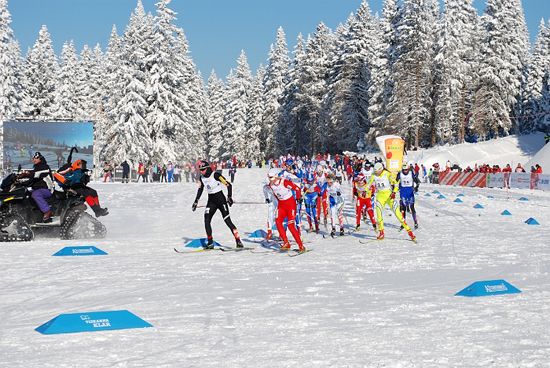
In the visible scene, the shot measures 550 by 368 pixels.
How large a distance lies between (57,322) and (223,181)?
689 cm

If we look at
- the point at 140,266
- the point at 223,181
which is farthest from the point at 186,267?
the point at 223,181

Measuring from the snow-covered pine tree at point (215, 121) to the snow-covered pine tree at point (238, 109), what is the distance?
5898 millimetres

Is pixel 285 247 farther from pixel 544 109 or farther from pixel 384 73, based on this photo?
pixel 544 109

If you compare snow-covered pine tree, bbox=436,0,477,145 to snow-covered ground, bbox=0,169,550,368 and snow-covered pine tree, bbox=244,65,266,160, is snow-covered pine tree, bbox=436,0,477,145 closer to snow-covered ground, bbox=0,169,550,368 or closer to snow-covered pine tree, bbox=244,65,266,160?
snow-covered pine tree, bbox=244,65,266,160

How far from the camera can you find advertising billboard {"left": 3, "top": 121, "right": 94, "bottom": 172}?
42469 mm

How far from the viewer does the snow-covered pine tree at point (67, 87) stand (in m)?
67.0

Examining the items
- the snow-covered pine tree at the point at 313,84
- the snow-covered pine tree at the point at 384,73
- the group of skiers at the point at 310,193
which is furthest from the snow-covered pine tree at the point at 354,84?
the group of skiers at the point at 310,193

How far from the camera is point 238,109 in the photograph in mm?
87812

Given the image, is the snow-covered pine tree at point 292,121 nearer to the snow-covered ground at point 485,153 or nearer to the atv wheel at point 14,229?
the snow-covered ground at point 485,153

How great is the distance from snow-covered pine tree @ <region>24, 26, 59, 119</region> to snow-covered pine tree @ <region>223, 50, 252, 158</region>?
25.6m

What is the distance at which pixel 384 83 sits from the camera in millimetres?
63219

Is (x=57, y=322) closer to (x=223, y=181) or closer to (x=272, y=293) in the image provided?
(x=272, y=293)

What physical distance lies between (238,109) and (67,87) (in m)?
26.2

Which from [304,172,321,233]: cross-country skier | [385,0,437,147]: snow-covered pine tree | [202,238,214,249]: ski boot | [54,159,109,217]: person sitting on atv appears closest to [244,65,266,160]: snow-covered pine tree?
[385,0,437,147]: snow-covered pine tree
